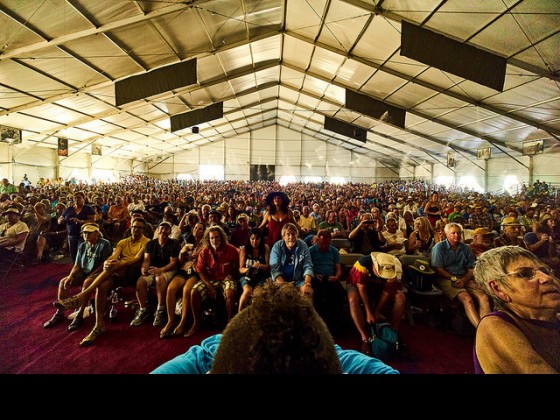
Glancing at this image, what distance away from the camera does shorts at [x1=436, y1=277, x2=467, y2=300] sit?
248cm

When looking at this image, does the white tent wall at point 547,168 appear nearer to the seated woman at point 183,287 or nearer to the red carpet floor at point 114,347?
the red carpet floor at point 114,347

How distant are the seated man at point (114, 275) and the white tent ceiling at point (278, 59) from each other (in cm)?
530

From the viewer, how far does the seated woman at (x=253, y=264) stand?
2.58 meters

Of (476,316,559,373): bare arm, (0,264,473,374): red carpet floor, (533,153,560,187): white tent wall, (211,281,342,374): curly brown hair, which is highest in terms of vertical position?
(533,153,560,187): white tent wall

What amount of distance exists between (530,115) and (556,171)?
4.26 metres

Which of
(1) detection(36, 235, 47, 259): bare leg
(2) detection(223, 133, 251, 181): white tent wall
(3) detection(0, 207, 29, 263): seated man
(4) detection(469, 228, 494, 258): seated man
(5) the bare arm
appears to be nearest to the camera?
(5) the bare arm

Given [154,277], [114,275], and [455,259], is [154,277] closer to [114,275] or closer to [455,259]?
[114,275]

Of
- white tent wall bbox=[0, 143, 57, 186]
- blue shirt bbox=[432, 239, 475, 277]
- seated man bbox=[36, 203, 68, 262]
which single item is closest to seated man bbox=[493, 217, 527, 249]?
blue shirt bbox=[432, 239, 475, 277]

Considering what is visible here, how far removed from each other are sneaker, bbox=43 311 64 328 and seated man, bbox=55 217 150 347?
0.70ft

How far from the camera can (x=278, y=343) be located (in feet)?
1.45

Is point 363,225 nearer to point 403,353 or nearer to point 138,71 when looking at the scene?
point 403,353

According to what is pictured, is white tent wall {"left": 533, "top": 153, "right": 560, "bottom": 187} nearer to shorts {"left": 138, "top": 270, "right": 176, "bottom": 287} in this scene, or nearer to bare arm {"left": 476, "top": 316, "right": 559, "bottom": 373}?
bare arm {"left": 476, "top": 316, "right": 559, "bottom": 373}

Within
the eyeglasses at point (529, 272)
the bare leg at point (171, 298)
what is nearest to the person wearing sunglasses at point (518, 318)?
the eyeglasses at point (529, 272)

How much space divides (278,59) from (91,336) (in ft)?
40.9
